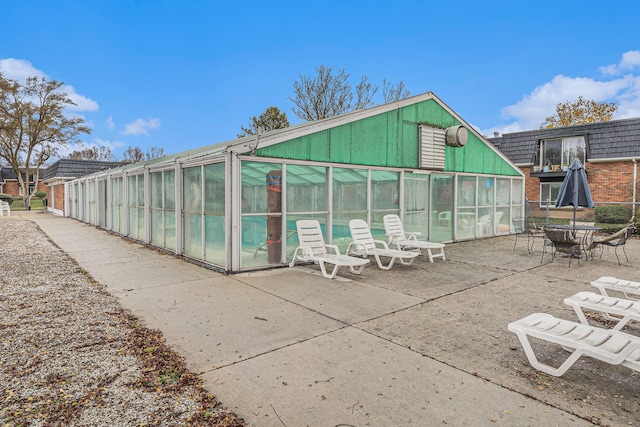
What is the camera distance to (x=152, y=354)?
3.48 m

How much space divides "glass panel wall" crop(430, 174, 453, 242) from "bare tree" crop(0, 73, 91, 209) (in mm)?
28209

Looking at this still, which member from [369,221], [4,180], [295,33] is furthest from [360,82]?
[4,180]

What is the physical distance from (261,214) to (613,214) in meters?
16.7

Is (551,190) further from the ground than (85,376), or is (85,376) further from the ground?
(551,190)

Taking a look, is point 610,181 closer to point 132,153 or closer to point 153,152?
point 153,152

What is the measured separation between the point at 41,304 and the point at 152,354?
2.66 m

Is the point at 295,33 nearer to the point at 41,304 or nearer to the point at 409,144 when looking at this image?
the point at 409,144

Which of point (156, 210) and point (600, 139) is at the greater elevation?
point (600, 139)

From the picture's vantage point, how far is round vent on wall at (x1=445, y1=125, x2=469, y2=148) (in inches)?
429

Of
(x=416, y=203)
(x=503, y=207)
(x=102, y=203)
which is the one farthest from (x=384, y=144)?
(x=102, y=203)

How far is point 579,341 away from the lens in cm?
290

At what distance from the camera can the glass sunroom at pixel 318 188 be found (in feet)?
23.7

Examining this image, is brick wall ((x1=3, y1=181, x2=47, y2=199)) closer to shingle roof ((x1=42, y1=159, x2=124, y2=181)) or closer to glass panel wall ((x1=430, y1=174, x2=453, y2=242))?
shingle roof ((x1=42, y1=159, x2=124, y2=181))

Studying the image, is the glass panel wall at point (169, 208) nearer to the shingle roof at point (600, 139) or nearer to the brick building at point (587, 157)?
the brick building at point (587, 157)
